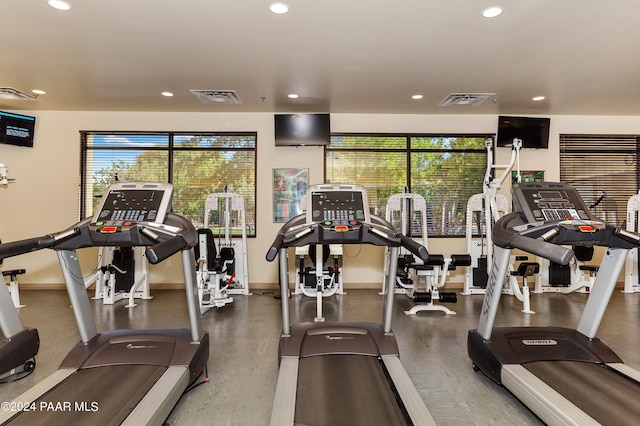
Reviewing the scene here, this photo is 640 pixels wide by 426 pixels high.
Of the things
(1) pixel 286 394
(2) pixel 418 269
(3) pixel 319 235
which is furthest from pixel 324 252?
(1) pixel 286 394

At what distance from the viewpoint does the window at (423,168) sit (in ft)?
19.5

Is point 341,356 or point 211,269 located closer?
point 341,356

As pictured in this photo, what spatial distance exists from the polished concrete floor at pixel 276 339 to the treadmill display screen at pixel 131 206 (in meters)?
1.32

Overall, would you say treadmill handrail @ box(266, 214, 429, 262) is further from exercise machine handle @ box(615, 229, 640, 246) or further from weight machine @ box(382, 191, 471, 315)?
exercise machine handle @ box(615, 229, 640, 246)

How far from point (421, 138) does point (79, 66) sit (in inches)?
198

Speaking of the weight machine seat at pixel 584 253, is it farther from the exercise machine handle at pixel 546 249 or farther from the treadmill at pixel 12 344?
the treadmill at pixel 12 344

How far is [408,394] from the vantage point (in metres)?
1.96

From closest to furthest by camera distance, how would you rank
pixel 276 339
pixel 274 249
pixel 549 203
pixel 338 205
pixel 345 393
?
pixel 345 393, pixel 274 249, pixel 549 203, pixel 338 205, pixel 276 339

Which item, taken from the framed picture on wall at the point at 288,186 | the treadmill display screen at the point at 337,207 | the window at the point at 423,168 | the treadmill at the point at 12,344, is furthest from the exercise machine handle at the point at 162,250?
the window at the point at 423,168

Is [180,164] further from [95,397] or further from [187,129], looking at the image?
[95,397]

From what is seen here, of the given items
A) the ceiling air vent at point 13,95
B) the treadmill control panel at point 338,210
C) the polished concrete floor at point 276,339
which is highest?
the ceiling air vent at point 13,95

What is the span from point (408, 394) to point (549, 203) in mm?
1890

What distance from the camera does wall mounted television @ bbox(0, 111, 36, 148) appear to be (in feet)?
17.6

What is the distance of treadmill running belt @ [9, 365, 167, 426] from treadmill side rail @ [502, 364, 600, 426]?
227 centimetres
